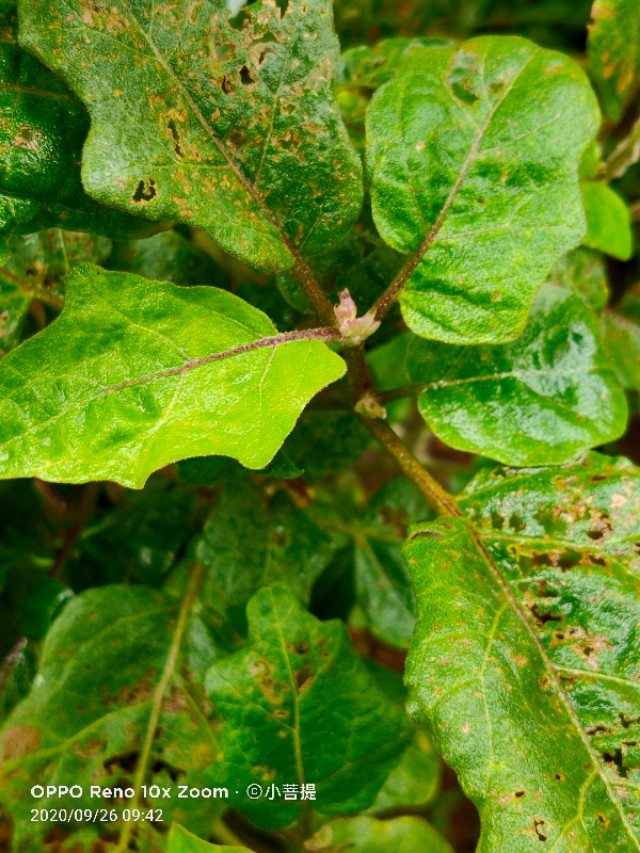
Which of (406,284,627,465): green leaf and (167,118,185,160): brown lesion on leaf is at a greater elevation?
(167,118,185,160): brown lesion on leaf

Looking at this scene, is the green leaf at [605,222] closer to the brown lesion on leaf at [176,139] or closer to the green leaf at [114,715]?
the brown lesion on leaf at [176,139]

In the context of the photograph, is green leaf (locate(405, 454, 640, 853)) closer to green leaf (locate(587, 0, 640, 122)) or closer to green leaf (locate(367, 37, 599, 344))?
green leaf (locate(367, 37, 599, 344))

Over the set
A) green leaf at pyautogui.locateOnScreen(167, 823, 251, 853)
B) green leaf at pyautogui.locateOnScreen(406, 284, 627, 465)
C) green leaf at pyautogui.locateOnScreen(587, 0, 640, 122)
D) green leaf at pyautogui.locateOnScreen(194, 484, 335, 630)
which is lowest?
green leaf at pyautogui.locateOnScreen(167, 823, 251, 853)

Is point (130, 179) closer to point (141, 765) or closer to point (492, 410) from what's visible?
point (492, 410)

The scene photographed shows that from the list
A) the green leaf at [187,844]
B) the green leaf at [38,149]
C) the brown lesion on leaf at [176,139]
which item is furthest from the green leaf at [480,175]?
the green leaf at [187,844]

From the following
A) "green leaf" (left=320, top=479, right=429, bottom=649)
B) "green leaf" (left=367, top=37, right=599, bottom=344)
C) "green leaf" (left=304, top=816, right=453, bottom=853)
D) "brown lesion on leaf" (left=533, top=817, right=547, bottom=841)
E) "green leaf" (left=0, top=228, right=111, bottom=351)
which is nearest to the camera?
"brown lesion on leaf" (left=533, top=817, right=547, bottom=841)

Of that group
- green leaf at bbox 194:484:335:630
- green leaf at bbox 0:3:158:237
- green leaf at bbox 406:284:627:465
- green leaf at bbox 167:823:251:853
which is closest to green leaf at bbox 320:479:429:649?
green leaf at bbox 194:484:335:630

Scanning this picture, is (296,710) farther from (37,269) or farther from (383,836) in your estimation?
(37,269)
